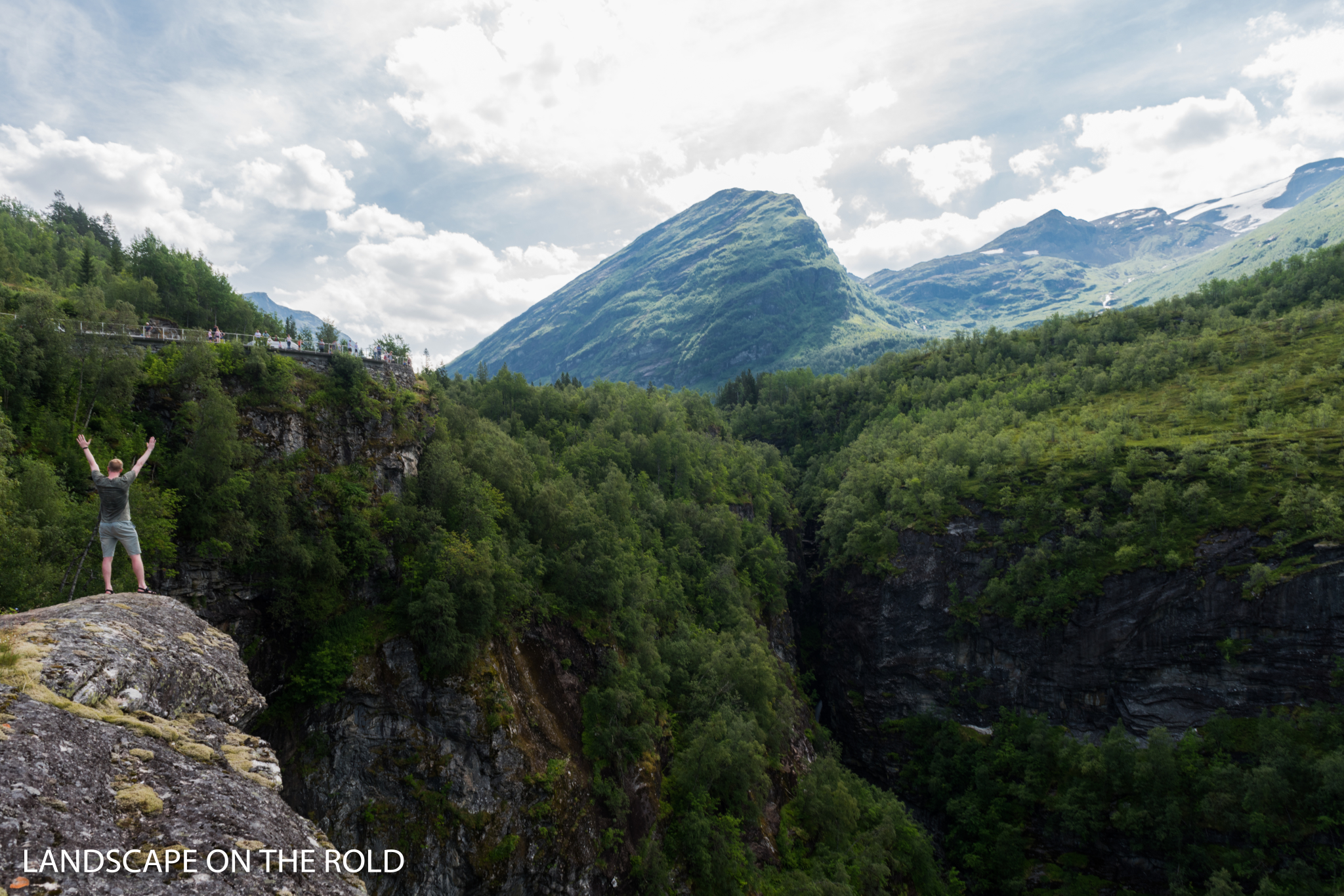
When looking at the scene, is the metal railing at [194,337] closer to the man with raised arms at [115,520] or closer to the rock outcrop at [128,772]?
the man with raised arms at [115,520]

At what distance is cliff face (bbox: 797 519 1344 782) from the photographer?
2349 inches

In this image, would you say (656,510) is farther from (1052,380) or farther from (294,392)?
(1052,380)

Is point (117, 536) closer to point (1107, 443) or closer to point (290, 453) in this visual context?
point (290, 453)

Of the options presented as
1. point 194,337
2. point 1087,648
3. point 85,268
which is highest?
point 85,268

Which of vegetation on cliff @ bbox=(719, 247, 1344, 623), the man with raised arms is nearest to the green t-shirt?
the man with raised arms

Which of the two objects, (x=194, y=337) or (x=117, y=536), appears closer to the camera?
(x=117, y=536)

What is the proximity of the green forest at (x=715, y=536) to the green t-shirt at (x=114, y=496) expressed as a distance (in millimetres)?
6461

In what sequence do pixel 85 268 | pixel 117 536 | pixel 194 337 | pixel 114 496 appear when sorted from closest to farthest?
pixel 114 496 → pixel 117 536 → pixel 194 337 → pixel 85 268

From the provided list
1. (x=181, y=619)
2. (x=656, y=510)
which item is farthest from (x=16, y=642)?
(x=656, y=510)

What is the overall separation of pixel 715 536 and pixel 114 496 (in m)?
71.9

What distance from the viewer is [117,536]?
13758 millimetres

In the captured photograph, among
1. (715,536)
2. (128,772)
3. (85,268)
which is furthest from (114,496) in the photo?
(85,268)

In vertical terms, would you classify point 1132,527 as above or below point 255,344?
below

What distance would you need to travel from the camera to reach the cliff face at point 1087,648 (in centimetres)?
5966
